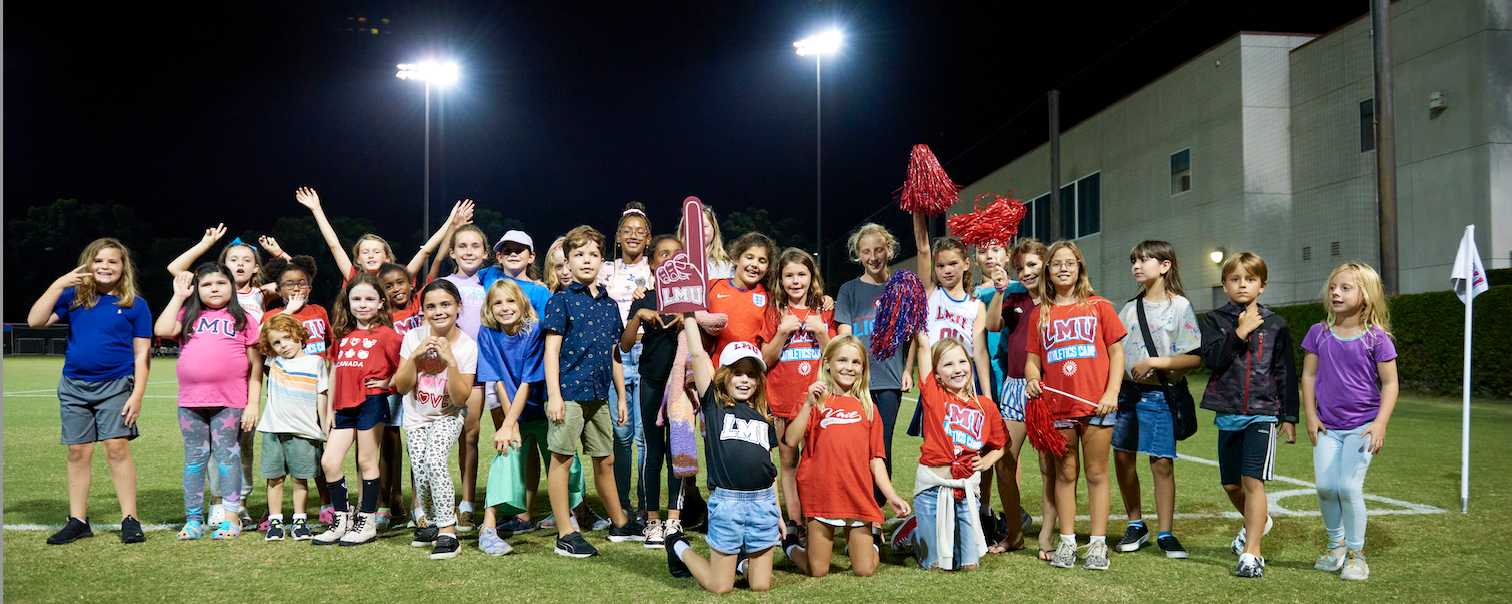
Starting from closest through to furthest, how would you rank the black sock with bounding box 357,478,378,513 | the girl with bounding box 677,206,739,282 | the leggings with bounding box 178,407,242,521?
the black sock with bounding box 357,478,378,513 → the leggings with bounding box 178,407,242,521 → the girl with bounding box 677,206,739,282

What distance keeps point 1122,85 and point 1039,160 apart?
15.4 ft

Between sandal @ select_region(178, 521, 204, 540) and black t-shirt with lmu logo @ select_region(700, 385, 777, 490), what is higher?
black t-shirt with lmu logo @ select_region(700, 385, 777, 490)

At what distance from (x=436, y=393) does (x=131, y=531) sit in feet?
6.20

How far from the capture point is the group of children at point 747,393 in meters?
4.89

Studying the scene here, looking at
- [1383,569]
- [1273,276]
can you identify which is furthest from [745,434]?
[1273,276]

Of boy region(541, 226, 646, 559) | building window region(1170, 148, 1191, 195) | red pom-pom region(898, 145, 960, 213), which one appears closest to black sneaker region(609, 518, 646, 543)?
boy region(541, 226, 646, 559)

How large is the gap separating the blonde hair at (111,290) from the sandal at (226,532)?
4.64ft

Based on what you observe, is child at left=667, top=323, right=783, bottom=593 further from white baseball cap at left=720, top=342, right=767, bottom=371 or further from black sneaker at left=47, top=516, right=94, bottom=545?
black sneaker at left=47, top=516, right=94, bottom=545

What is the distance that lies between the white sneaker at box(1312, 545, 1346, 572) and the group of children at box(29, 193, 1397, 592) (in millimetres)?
16

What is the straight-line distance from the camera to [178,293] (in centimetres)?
583

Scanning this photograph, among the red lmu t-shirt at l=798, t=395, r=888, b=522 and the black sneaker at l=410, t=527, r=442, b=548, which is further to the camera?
the black sneaker at l=410, t=527, r=442, b=548

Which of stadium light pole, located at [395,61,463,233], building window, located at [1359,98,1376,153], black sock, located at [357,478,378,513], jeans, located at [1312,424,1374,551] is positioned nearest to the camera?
jeans, located at [1312,424,1374,551]

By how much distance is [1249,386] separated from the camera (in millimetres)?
5020

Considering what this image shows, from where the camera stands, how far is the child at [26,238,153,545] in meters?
5.63
